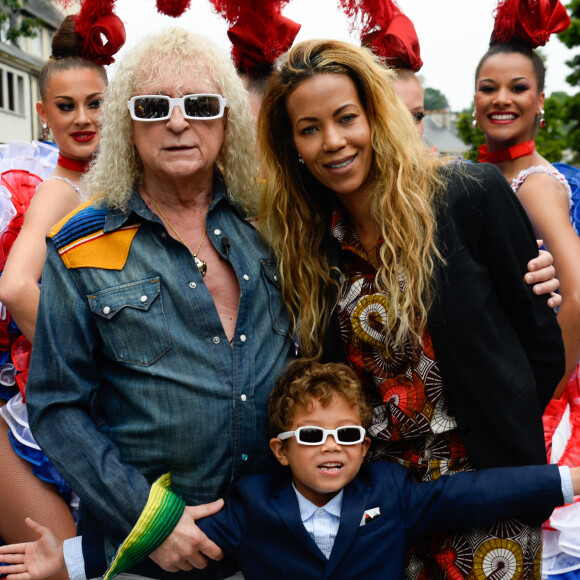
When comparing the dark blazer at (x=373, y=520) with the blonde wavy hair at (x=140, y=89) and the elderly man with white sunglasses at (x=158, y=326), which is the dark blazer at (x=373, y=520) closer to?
the elderly man with white sunglasses at (x=158, y=326)

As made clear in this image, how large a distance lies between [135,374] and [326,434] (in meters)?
0.75

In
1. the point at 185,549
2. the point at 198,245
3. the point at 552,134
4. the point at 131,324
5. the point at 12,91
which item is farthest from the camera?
the point at 12,91

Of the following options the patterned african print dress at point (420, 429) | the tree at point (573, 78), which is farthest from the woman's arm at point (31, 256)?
the tree at point (573, 78)

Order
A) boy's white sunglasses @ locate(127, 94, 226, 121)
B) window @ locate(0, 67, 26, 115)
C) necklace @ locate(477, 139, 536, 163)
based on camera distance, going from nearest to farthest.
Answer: boy's white sunglasses @ locate(127, 94, 226, 121) → necklace @ locate(477, 139, 536, 163) → window @ locate(0, 67, 26, 115)

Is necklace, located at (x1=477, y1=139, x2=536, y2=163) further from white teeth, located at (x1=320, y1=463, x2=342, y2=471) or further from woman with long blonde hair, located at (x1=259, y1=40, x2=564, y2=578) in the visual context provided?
white teeth, located at (x1=320, y1=463, x2=342, y2=471)

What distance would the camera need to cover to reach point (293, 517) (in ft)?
8.17

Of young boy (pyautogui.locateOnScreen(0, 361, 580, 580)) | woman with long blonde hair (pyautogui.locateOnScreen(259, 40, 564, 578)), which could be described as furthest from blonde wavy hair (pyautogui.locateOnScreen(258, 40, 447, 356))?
young boy (pyautogui.locateOnScreen(0, 361, 580, 580))

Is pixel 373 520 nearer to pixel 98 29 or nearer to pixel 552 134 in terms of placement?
pixel 98 29

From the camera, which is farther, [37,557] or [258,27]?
[258,27]

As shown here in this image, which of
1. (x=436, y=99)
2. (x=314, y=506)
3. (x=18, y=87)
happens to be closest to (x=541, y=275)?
(x=314, y=506)

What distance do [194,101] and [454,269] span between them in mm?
1210

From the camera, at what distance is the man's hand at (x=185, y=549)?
2436mm

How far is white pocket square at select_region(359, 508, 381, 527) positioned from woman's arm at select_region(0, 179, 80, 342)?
167cm

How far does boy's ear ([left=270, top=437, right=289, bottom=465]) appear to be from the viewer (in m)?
2.67
